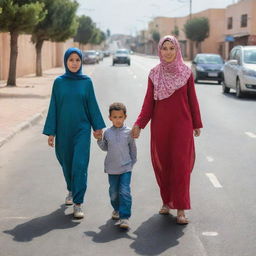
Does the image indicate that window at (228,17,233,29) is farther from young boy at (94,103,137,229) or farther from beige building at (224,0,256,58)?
young boy at (94,103,137,229)

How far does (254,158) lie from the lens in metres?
9.32

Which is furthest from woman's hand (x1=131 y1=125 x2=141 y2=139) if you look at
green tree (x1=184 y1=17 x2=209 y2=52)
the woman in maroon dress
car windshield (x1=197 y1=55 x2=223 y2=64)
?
green tree (x1=184 y1=17 x2=209 y2=52)

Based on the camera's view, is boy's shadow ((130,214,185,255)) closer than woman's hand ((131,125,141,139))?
Yes

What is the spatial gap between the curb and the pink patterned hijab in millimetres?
5444

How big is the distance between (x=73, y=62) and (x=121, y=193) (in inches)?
52.2

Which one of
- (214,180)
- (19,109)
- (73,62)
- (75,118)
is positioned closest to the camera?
(73,62)

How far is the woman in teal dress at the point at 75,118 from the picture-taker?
19.4 ft

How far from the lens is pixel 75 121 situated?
19.6ft

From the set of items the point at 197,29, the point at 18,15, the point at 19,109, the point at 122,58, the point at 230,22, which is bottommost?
the point at 122,58

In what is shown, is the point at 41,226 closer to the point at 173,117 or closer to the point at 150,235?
the point at 150,235

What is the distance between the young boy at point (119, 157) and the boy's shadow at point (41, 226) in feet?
1.60

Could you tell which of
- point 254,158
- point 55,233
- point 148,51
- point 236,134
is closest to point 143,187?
point 55,233

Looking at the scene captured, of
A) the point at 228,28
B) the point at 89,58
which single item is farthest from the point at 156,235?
the point at 228,28

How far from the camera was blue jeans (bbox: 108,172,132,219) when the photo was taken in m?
5.58
